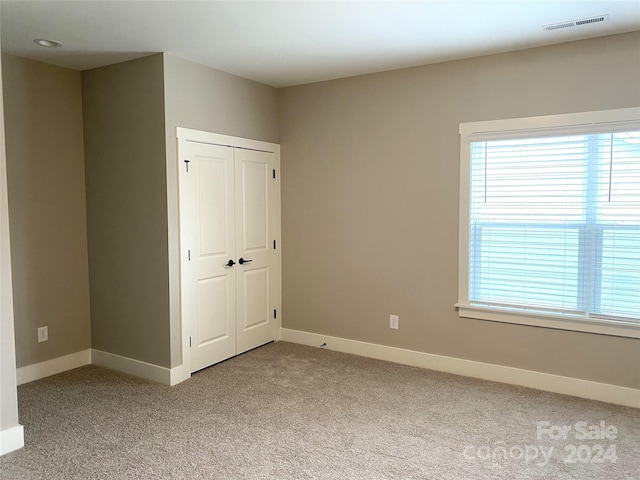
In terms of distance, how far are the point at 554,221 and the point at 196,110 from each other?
2.95 meters

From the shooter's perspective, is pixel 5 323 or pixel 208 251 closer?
pixel 5 323

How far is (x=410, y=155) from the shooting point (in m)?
4.11

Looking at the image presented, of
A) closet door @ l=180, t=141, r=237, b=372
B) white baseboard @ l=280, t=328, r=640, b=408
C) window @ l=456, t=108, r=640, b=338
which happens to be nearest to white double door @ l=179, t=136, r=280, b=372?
closet door @ l=180, t=141, r=237, b=372

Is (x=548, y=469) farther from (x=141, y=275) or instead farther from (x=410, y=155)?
(x=141, y=275)

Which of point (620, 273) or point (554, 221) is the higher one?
point (554, 221)

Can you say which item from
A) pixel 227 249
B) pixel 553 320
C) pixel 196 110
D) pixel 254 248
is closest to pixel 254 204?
pixel 254 248

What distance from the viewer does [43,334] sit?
3.98 metres

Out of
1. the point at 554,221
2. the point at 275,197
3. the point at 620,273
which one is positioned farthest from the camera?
the point at 275,197

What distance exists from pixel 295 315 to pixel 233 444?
2.13 meters

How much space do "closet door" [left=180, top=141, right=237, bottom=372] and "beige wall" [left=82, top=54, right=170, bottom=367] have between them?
8.3 inches

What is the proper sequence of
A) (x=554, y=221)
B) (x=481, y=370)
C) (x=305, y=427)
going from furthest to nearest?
(x=481, y=370) → (x=554, y=221) → (x=305, y=427)

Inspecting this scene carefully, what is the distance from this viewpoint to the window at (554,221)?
3309 mm

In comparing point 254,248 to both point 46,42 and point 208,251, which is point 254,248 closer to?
point 208,251

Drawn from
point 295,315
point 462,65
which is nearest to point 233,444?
point 295,315
